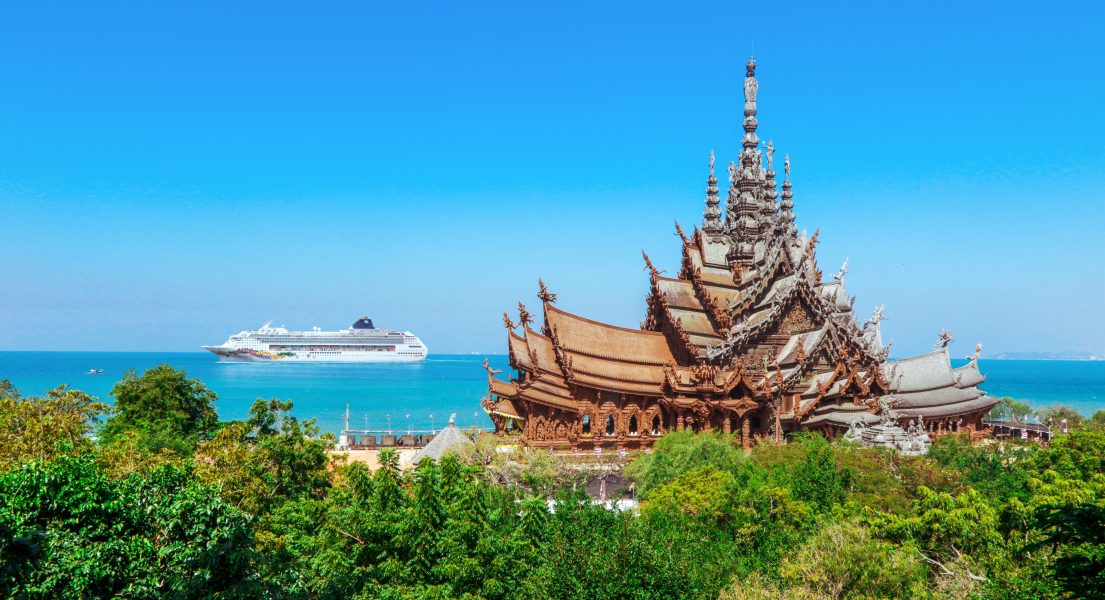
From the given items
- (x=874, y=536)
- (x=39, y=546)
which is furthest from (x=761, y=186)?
(x=39, y=546)

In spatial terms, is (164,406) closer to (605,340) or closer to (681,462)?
(605,340)

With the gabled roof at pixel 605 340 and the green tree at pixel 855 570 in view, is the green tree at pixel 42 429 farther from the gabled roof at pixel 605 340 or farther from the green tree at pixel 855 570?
the gabled roof at pixel 605 340

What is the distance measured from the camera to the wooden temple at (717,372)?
36.1 m

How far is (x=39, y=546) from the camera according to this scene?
918 cm

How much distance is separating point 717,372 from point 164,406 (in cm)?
2707

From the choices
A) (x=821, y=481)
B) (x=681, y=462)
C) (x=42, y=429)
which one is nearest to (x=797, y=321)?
(x=681, y=462)

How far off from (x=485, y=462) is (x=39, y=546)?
61.1 feet

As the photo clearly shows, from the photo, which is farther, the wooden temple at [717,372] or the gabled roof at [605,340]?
the gabled roof at [605,340]

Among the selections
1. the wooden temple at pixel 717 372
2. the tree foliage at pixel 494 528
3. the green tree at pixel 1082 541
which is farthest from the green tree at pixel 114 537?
the wooden temple at pixel 717 372

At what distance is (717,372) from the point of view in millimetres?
36844

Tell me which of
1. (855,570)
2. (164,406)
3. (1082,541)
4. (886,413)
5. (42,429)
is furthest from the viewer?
(164,406)

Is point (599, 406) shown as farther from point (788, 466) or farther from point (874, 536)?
point (874, 536)

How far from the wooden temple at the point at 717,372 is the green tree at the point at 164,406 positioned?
1450 centimetres

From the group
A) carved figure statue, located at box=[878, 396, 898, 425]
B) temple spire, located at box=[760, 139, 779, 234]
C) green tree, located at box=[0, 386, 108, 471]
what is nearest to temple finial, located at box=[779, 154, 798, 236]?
temple spire, located at box=[760, 139, 779, 234]
